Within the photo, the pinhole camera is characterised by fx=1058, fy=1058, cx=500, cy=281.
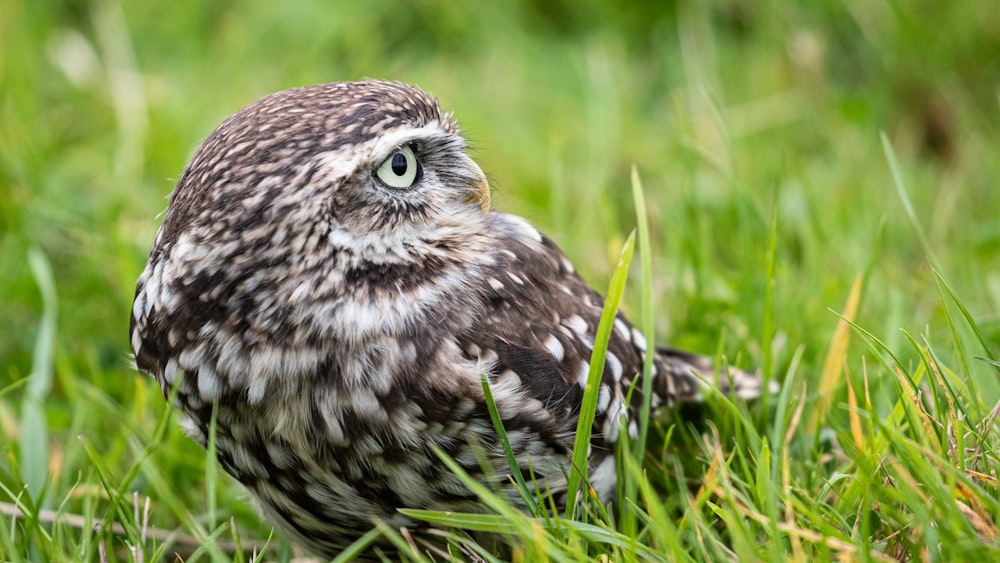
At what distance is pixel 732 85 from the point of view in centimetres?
528

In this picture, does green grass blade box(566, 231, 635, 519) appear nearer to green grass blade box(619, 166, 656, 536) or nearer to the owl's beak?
green grass blade box(619, 166, 656, 536)

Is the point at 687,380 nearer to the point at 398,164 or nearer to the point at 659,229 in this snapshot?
the point at 398,164

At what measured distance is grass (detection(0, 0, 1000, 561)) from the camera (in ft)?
7.29

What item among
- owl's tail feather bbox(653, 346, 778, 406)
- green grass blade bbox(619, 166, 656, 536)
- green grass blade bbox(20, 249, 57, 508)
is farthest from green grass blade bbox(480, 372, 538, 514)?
green grass blade bbox(20, 249, 57, 508)

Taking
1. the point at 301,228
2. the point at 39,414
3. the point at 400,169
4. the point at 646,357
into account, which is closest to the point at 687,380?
the point at 646,357

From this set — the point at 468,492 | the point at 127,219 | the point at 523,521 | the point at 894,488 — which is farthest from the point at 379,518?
the point at 127,219

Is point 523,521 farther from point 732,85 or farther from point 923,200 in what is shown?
point 732,85

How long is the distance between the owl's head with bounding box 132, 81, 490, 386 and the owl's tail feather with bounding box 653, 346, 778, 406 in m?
0.88

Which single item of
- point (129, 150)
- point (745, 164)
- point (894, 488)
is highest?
point (129, 150)

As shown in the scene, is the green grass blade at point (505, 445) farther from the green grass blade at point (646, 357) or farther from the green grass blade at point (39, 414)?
the green grass blade at point (39, 414)

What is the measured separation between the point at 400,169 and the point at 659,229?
2.27m

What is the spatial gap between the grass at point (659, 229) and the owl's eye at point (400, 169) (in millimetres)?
496

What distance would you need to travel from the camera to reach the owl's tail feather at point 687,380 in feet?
9.39

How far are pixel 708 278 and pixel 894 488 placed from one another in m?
1.47
